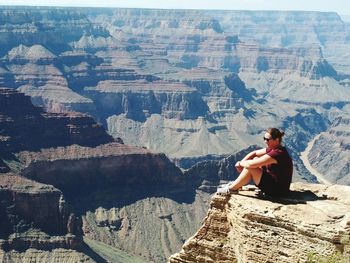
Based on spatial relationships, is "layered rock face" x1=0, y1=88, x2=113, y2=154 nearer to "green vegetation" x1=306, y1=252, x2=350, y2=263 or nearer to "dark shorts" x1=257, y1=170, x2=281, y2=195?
"dark shorts" x1=257, y1=170, x2=281, y2=195

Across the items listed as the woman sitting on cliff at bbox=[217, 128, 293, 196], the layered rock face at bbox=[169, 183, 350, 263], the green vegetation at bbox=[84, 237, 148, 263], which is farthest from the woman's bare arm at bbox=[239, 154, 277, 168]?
the green vegetation at bbox=[84, 237, 148, 263]

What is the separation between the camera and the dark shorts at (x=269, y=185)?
19250mm

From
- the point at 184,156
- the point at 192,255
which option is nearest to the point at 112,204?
the point at 184,156

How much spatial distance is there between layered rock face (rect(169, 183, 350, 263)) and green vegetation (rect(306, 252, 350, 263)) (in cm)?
7

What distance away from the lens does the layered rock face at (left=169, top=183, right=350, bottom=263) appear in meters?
17.1

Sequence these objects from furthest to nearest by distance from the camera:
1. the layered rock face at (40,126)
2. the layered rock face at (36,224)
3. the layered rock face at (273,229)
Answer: the layered rock face at (40,126)
the layered rock face at (36,224)
the layered rock face at (273,229)

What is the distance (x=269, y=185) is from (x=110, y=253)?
7465cm

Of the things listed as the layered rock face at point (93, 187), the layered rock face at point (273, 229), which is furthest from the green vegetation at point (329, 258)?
the layered rock face at point (93, 187)

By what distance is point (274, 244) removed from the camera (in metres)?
17.8

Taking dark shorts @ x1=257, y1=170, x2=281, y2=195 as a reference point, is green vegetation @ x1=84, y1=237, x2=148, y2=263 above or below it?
below

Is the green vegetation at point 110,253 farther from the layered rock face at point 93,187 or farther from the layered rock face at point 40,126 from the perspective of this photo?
the layered rock face at point 40,126

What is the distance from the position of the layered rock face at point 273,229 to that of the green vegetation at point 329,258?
0.24 ft

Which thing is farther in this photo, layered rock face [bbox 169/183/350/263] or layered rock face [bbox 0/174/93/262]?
layered rock face [bbox 0/174/93/262]

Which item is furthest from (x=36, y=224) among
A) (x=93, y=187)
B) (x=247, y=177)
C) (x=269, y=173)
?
(x=269, y=173)
